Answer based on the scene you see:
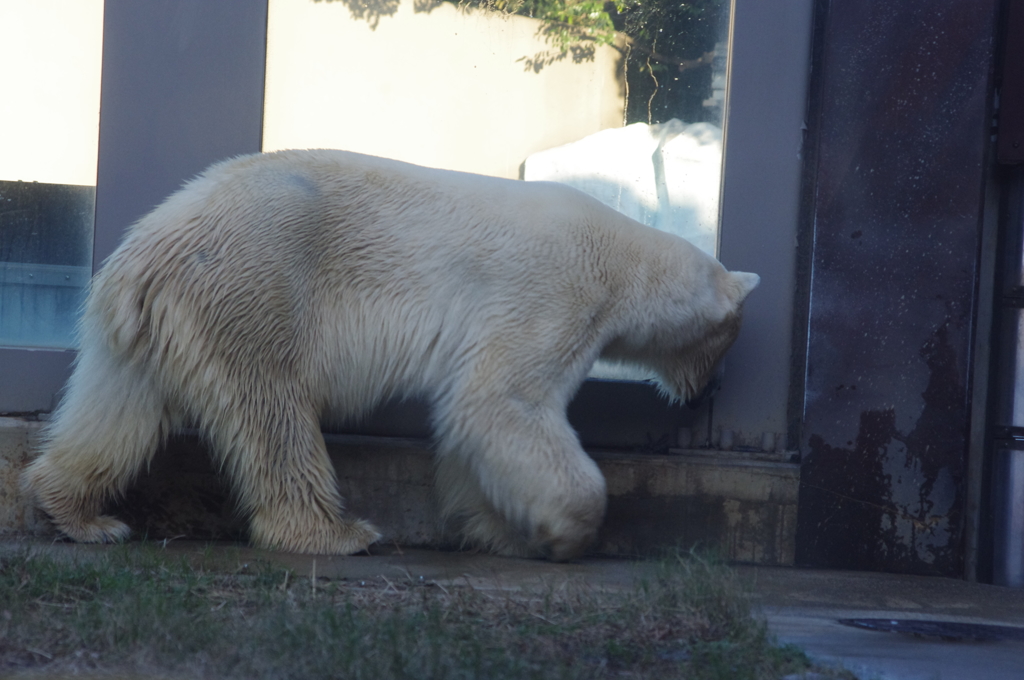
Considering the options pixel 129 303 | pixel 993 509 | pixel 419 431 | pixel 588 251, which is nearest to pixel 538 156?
pixel 588 251

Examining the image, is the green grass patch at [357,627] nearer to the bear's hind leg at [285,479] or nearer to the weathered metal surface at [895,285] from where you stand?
the bear's hind leg at [285,479]

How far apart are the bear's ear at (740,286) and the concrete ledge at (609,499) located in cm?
70

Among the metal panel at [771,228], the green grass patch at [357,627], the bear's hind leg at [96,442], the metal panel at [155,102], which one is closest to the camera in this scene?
the green grass patch at [357,627]

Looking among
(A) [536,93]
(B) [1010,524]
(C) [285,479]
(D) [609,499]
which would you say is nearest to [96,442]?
(C) [285,479]

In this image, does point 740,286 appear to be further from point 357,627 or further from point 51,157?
point 51,157

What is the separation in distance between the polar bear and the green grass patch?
54 cm

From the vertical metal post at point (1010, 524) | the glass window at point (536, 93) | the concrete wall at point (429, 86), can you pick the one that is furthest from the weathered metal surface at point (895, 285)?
the concrete wall at point (429, 86)

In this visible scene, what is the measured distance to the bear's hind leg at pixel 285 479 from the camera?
10.2 ft

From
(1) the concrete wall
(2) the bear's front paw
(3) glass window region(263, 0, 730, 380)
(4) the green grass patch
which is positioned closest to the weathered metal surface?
(3) glass window region(263, 0, 730, 380)

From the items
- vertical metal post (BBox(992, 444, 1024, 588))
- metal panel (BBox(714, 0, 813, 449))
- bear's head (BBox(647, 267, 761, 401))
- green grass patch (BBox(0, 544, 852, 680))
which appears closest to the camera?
green grass patch (BBox(0, 544, 852, 680))

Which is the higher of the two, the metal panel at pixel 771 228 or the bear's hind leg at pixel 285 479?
the metal panel at pixel 771 228

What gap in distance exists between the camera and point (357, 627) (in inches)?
81.4

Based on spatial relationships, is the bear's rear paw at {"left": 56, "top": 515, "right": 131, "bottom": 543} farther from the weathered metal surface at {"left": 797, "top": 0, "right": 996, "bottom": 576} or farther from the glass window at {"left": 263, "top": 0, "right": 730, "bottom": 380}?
the weathered metal surface at {"left": 797, "top": 0, "right": 996, "bottom": 576}

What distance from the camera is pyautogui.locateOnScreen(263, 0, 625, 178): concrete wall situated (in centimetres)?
407
